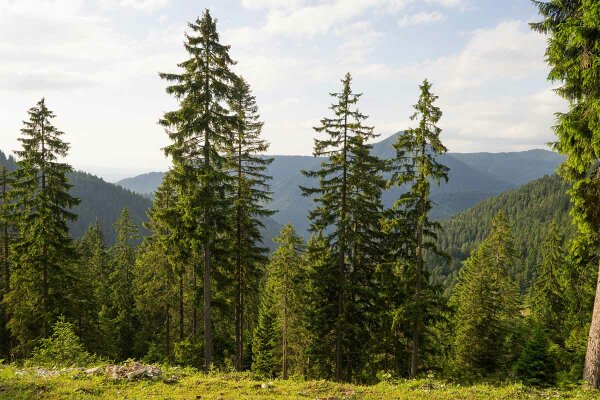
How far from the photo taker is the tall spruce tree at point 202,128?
16.7 metres

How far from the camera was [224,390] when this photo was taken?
1064 cm

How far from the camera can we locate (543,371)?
76.8ft

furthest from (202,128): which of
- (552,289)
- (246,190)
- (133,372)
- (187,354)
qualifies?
(552,289)

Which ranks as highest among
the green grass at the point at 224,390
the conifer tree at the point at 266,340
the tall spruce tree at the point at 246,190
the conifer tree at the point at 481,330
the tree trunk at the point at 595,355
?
the tall spruce tree at the point at 246,190

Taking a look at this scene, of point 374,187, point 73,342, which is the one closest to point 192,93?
point 374,187

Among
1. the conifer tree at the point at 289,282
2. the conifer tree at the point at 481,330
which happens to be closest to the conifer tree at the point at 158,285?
the conifer tree at the point at 289,282

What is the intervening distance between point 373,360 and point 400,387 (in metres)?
13.8

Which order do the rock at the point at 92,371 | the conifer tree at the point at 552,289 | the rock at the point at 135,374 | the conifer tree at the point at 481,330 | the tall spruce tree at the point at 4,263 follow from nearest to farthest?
the rock at the point at 135,374
the rock at the point at 92,371
the tall spruce tree at the point at 4,263
the conifer tree at the point at 481,330
the conifer tree at the point at 552,289

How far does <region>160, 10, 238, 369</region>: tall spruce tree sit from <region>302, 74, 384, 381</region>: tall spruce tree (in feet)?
17.7

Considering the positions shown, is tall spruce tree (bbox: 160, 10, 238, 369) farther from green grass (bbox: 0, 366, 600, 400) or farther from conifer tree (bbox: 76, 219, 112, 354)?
conifer tree (bbox: 76, 219, 112, 354)

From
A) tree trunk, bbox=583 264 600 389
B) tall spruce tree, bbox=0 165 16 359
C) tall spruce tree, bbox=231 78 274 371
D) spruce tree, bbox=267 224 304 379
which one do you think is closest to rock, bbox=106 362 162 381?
tall spruce tree, bbox=231 78 274 371

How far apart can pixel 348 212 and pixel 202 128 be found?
8.79 m

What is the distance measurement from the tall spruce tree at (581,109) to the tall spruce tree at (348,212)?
9307 millimetres

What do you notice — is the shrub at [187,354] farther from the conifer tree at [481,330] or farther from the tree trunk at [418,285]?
the conifer tree at [481,330]
